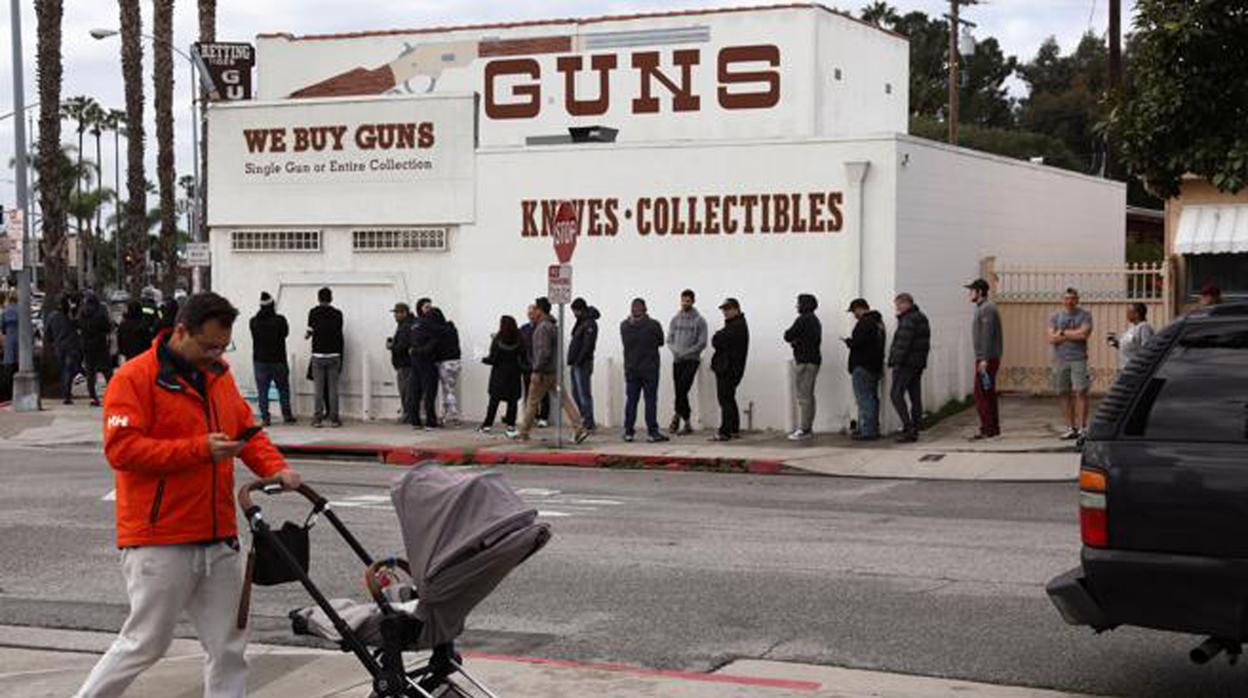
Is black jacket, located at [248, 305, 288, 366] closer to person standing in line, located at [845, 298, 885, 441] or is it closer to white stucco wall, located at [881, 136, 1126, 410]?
person standing in line, located at [845, 298, 885, 441]

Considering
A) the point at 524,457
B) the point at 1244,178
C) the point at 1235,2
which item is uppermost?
the point at 1235,2

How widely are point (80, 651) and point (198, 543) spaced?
3.28 m

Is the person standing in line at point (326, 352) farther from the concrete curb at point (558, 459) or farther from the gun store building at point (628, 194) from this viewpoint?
the concrete curb at point (558, 459)

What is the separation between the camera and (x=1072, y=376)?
802 inches

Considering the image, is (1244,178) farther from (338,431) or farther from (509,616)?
(338,431)

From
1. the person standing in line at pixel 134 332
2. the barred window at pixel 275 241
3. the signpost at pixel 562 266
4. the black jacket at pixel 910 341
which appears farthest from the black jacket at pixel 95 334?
the black jacket at pixel 910 341

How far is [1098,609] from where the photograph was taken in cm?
738

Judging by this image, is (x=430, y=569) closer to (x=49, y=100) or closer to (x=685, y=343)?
(x=685, y=343)

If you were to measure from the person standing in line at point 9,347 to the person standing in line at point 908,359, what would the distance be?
16190 millimetres

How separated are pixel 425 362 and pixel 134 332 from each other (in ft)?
17.6

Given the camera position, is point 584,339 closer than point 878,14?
Yes

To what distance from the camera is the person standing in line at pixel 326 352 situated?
24.1 m

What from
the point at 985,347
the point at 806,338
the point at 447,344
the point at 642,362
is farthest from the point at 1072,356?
the point at 447,344

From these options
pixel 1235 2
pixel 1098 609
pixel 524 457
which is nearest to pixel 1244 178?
pixel 1235 2
